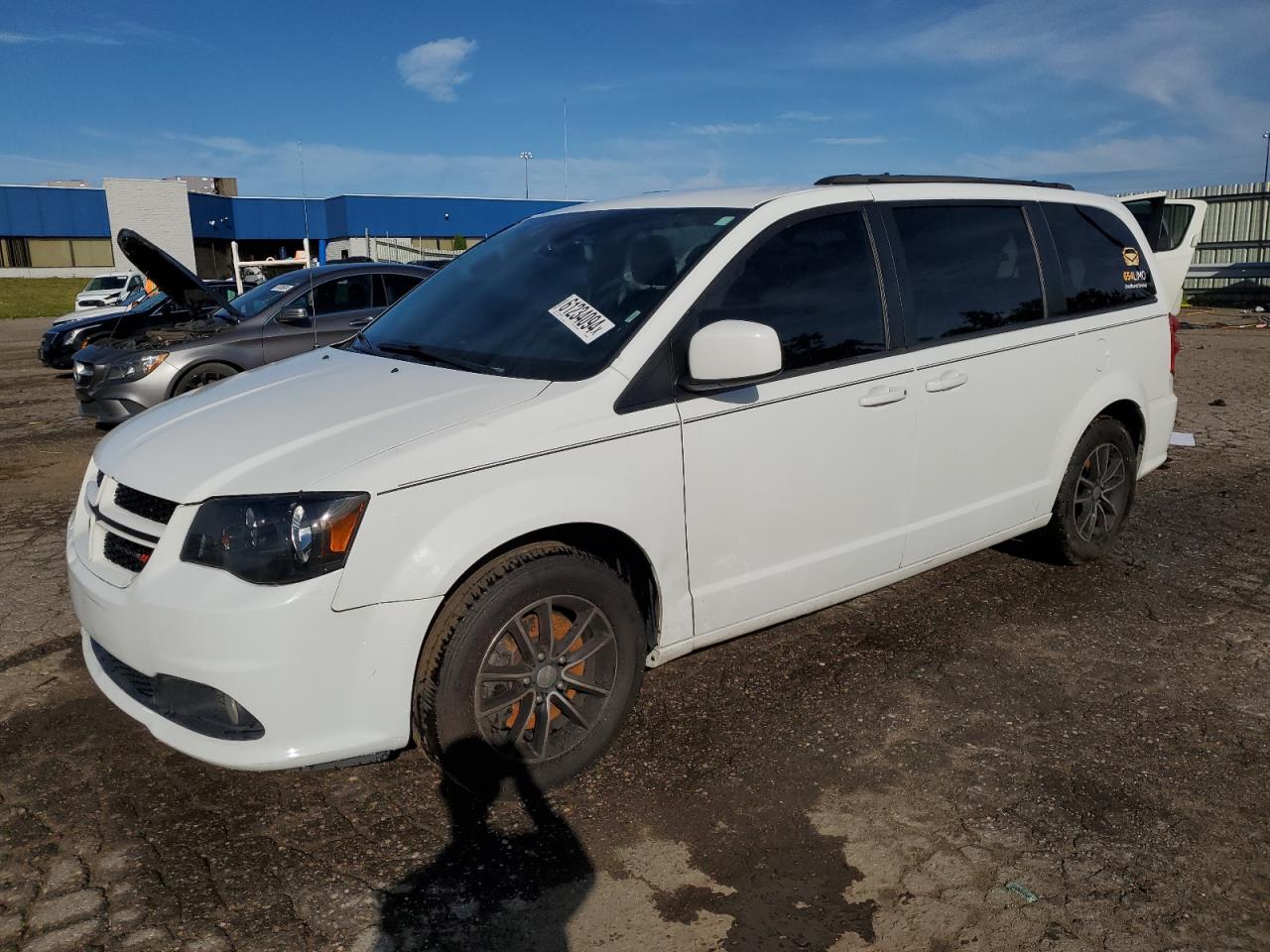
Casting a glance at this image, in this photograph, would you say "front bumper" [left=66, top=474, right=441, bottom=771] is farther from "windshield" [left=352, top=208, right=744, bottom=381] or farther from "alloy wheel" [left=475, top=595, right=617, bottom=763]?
"windshield" [left=352, top=208, right=744, bottom=381]

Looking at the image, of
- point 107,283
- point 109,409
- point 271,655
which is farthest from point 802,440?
point 107,283

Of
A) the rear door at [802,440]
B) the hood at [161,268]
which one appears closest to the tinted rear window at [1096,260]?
the rear door at [802,440]

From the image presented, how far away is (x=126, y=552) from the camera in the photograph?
308cm

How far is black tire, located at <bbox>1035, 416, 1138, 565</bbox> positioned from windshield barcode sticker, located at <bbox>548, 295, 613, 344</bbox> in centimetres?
262

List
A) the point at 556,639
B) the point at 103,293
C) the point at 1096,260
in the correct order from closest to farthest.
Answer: the point at 556,639
the point at 1096,260
the point at 103,293

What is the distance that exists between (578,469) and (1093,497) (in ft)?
10.6

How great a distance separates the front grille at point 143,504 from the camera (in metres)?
2.97

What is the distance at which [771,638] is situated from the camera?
458 cm

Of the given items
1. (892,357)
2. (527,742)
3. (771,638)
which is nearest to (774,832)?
(527,742)

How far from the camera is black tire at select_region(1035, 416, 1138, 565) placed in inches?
196

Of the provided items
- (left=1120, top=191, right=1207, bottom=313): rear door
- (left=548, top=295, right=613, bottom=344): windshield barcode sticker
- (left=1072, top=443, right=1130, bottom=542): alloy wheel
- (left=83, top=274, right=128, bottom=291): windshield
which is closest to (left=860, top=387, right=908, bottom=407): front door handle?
(left=548, top=295, right=613, bottom=344): windshield barcode sticker

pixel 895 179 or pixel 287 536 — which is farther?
pixel 895 179

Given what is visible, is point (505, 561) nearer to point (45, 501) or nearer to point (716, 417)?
point (716, 417)

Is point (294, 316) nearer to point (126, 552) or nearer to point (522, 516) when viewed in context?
point (126, 552)
